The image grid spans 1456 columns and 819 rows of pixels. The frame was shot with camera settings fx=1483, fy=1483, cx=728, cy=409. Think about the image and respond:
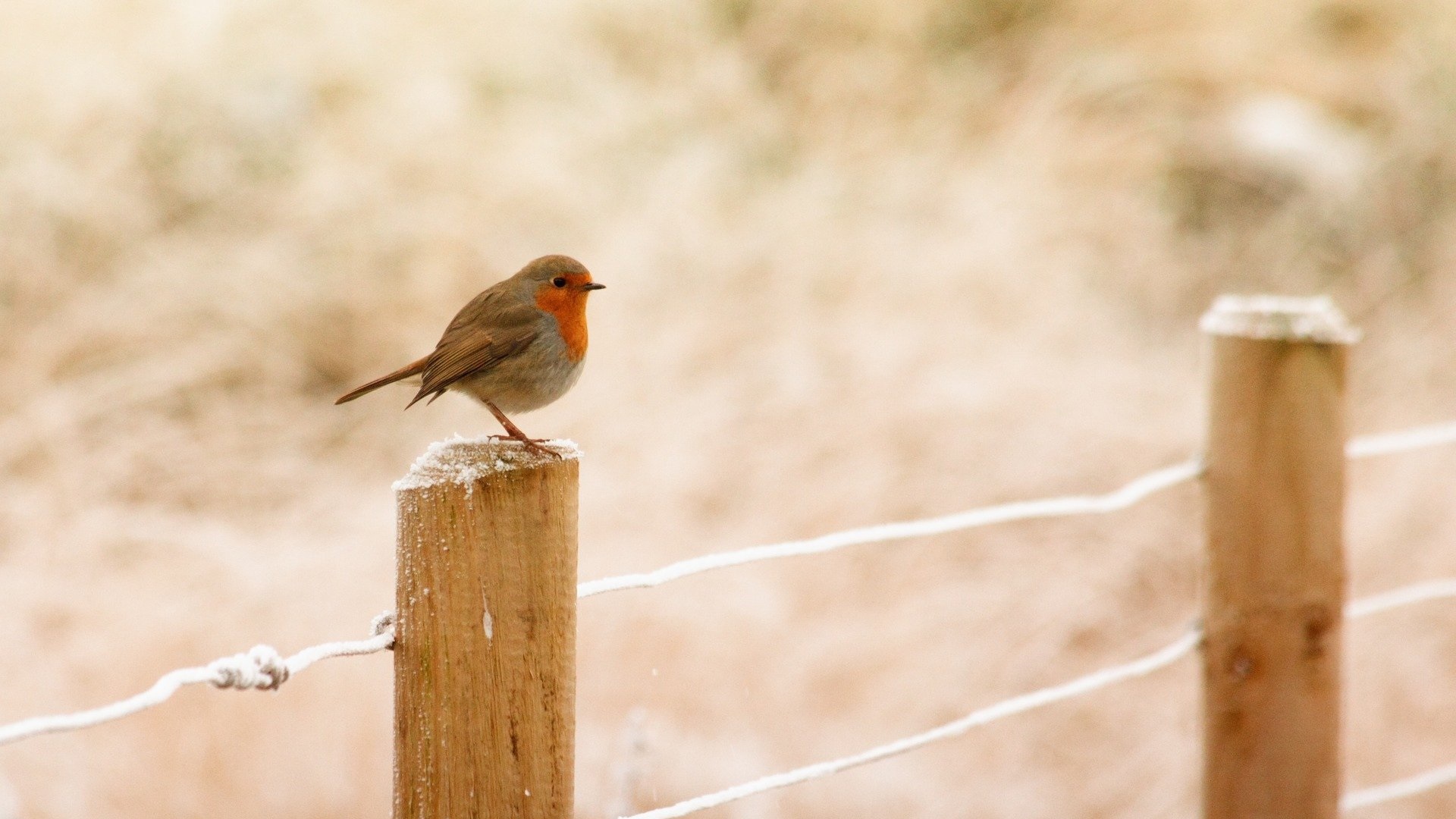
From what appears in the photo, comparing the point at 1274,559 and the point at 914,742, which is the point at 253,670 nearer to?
the point at 914,742

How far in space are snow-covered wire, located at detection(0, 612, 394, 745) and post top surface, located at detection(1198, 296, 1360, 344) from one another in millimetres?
1302

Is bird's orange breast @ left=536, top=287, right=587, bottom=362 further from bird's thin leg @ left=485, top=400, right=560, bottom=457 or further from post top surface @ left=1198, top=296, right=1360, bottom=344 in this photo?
post top surface @ left=1198, top=296, right=1360, bottom=344

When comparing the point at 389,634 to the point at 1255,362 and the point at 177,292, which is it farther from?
the point at 177,292

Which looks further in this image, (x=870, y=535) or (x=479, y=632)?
(x=870, y=535)

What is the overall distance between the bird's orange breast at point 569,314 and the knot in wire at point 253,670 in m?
0.84

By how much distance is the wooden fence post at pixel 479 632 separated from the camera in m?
1.24

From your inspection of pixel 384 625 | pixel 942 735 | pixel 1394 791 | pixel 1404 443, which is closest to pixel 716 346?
pixel 1404 443

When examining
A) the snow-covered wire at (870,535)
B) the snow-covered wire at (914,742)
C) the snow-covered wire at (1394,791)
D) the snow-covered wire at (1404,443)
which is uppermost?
the snow-covered wire at (1404,443)

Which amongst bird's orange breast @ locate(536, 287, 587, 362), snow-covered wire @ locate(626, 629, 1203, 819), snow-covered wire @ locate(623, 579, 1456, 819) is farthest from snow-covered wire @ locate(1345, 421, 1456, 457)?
bird's orange breast @ locate(536, 287, 587, 362)

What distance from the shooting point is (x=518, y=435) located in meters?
1.79

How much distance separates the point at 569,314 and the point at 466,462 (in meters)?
0.79

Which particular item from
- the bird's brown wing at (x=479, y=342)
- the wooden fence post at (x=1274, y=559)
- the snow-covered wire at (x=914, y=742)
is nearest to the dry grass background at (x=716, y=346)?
the snow-covered wire at (x=914, y=742)

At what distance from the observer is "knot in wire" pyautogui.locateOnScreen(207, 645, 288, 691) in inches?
46.0

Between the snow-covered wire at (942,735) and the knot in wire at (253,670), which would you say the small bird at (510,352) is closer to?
the snow-covered wire at (942,735)
